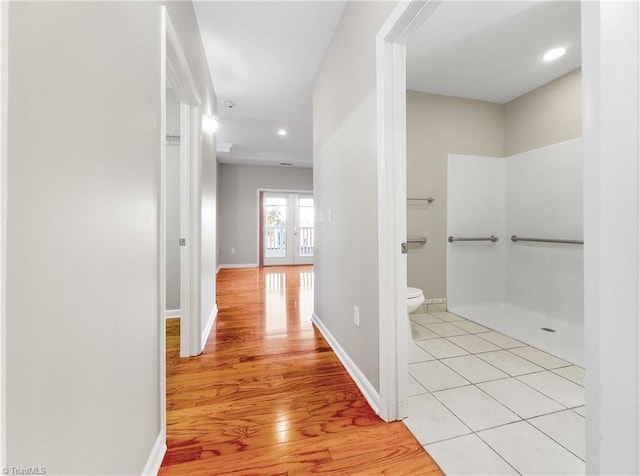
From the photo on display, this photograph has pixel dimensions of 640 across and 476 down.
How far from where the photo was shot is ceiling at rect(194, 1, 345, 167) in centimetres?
185

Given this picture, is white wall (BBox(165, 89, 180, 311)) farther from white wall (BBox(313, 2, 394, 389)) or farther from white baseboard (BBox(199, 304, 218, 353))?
white wall (BBox(313, 2, 394, 389))

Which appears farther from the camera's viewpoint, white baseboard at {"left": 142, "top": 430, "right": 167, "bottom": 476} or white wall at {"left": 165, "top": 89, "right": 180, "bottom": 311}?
white wall at {"left": 165, "top": 89, "right": 180, "bottom": 311}

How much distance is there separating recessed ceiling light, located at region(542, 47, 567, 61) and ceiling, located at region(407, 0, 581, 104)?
0.04m

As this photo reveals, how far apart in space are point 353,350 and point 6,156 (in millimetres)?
Result: 1677

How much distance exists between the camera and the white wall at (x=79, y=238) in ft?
1.51

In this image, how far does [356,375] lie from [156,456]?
3.38ft

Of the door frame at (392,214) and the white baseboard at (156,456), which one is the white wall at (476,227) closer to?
the door frame at (392,214)

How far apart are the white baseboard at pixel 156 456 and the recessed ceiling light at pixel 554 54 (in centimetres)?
364

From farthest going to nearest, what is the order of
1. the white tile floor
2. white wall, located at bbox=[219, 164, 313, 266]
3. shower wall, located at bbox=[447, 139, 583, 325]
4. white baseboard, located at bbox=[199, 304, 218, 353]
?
1. white wall, located at bbox=[219, 164, 313, 266]
2. shower wall, located at bbox=[447, 139, 583, 325]
3. white baseboard, located at bbox=[199, 304, 218, 353]
4. the white tile floor

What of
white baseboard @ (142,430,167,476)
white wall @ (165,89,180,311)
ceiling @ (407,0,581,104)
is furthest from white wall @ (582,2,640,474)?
white wall @ (165,89,180,311)

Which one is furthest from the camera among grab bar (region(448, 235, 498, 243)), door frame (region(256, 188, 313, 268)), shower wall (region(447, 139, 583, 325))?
door frame (region(256, 188, 313, 268))

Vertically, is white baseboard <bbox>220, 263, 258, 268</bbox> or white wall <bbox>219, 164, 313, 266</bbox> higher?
white wall <bbox>219, 164, 313, 266</bbox>

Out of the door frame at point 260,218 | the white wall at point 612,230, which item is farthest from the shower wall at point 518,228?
the door frame at point 260,218

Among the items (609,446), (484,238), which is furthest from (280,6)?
(484,238)
